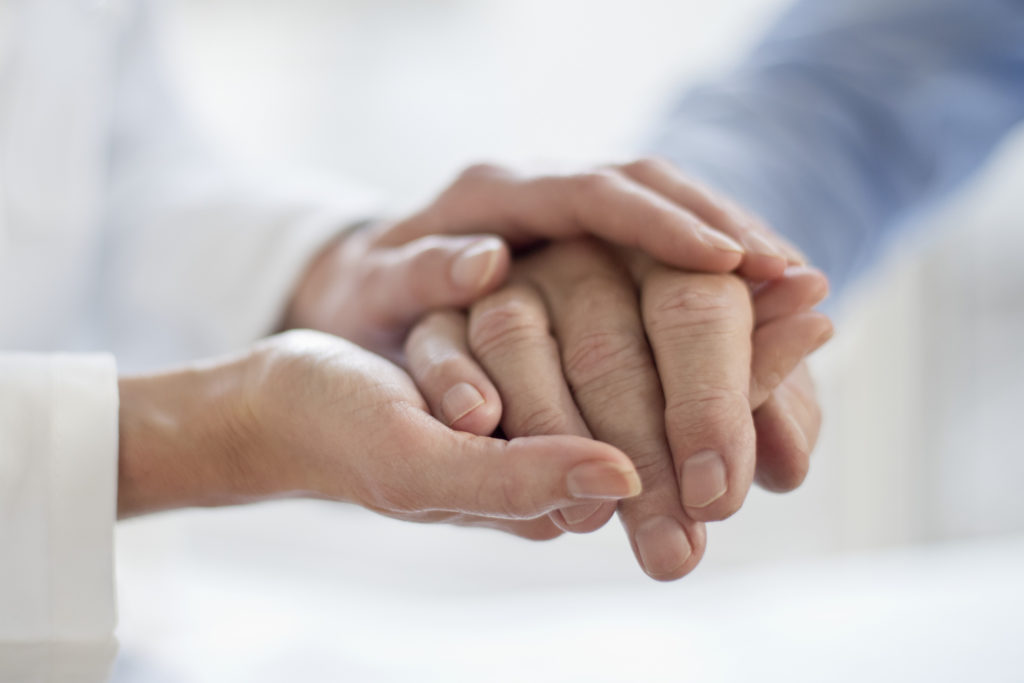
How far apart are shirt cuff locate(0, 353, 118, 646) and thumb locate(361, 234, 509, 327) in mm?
144

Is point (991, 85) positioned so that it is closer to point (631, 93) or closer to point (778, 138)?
point (778, 138)

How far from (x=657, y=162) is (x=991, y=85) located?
463mm

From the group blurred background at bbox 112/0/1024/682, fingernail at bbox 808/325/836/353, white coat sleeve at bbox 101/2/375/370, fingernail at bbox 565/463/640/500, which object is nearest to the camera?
fingernail at bbox 565/463/640/500

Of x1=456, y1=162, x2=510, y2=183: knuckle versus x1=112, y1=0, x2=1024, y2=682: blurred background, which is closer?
x1=456, y1=162, x2=510, y2=183: knuckle

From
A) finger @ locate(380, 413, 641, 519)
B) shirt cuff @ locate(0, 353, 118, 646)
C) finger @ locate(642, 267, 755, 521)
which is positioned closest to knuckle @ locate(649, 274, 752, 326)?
finger @ locate(642, 267, 755, 521)

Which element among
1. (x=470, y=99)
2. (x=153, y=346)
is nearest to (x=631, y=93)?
(x=470, y=99)

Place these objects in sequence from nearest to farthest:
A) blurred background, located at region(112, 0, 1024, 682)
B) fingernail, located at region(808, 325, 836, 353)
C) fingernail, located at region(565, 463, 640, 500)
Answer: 1. fingernail, located at region(565, 463, 640, 500)
2. fingernail, located at region(808, 325, 836, 353)
3. blurred background, located at region(112, 0, 1024, 682)

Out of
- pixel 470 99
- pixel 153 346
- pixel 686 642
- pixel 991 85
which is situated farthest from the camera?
pixel 470 99

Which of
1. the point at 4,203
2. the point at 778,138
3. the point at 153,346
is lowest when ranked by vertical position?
the point at 153,346

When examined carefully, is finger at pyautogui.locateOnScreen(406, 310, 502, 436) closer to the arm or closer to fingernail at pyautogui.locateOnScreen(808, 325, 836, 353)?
fingernail at pyautogui.locateOnScreen(808, 325, 836, 353)

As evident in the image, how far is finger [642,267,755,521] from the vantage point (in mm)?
281

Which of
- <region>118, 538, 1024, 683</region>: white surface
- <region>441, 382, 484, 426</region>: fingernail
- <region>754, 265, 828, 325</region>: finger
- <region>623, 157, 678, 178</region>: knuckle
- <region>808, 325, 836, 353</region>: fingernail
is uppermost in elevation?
<region>623, 157, 678, 178</region>: knuckle

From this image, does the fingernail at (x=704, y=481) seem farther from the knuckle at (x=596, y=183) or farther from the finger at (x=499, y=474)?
the knuckle at (x=596, y=183)

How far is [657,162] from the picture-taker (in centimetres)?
40
